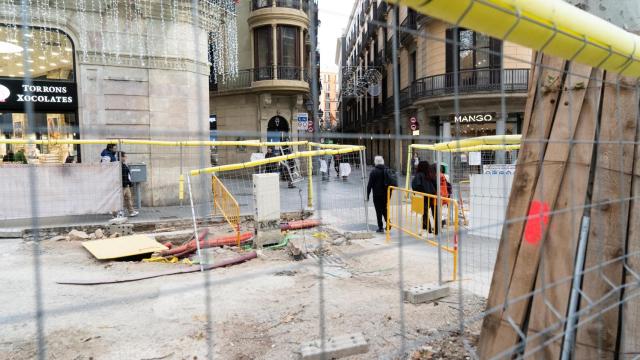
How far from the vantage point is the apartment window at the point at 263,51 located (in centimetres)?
2094

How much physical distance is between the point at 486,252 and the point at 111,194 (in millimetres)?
7121

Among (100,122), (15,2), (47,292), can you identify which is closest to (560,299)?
(47,292)

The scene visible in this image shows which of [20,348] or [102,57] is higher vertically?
[102,57]

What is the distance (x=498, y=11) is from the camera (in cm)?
124

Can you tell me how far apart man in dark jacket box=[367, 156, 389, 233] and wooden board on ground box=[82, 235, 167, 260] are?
3.95m

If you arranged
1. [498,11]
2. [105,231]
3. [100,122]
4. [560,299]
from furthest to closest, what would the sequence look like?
1. [100,122]
2. [105,231]
3. [560,299]
4. [498,11]

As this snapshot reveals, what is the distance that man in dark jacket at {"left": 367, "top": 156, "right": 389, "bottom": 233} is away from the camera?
8133mm

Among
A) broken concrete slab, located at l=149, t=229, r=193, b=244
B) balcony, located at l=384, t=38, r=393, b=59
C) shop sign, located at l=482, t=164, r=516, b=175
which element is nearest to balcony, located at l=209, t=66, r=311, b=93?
balcony, located at l=384, t=38, r=393, b=59

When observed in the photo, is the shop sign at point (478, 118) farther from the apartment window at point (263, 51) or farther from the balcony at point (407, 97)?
the apartment window at point (263, 51)

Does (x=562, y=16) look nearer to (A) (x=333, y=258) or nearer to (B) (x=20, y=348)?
(B) (x=20, y=348)

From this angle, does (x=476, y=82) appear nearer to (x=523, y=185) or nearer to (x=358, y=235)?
(x=358, y=235)

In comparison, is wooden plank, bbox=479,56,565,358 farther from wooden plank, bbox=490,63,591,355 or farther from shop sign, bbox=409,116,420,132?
shop sign, bbox=409,116,420,132

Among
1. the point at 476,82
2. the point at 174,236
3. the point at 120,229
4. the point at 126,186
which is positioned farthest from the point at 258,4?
the point at 174,236

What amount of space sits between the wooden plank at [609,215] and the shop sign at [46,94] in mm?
10460
